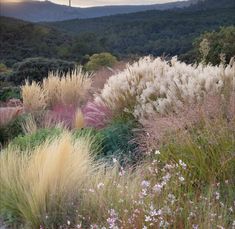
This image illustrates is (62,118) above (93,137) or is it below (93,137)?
below

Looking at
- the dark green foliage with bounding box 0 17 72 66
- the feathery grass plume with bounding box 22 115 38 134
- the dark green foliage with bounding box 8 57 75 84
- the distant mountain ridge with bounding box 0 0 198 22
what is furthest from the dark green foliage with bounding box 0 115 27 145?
the distant mountain ridge with bounding box 0 0 198 22

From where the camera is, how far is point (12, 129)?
996cm

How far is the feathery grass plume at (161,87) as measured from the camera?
7148mm

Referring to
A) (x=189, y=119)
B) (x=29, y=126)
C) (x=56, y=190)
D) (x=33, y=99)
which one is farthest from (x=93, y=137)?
(x=33, y=99)

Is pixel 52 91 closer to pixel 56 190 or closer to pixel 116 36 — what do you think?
pixel 56 190

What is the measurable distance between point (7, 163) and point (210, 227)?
274cm

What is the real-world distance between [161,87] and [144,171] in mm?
→ 2865

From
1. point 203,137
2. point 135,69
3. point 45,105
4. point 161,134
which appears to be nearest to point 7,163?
point 161,134

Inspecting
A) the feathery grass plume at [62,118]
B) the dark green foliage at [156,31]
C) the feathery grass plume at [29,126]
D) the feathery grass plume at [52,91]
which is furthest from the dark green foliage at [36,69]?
the dark green foliage at [156,31]

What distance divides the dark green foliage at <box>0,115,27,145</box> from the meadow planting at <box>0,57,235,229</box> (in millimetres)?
2530

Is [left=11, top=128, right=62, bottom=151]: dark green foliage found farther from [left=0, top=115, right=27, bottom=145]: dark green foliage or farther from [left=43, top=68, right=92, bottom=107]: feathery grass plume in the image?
[left=43, top=68, right=92, bottom=107]: feathery grass plume

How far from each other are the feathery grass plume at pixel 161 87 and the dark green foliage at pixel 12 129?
1675 mm

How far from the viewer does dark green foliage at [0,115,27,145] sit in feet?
32.2

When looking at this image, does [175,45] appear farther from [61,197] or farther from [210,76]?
[61,197]
